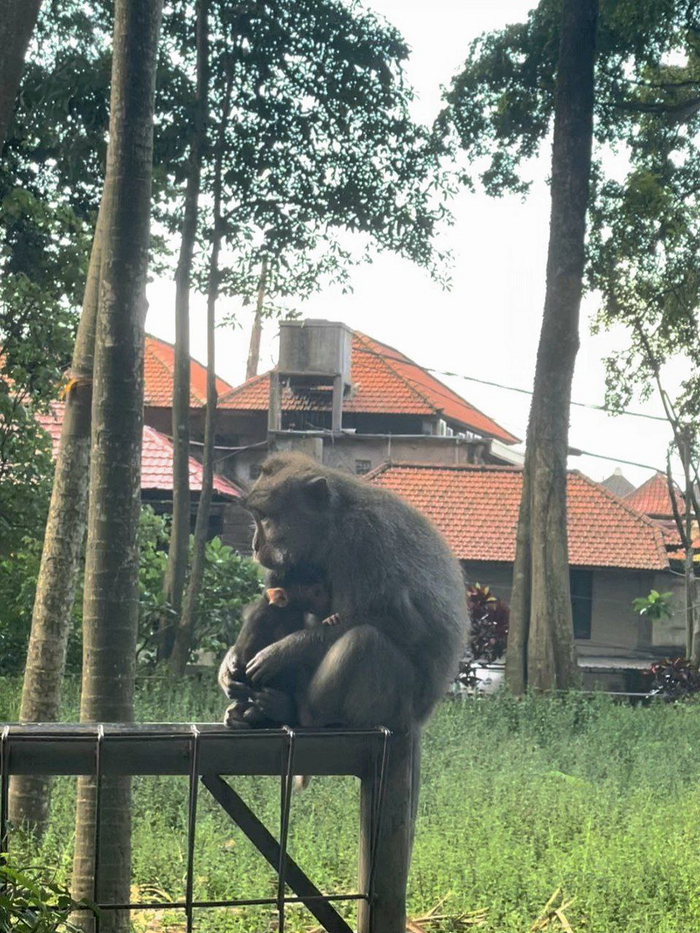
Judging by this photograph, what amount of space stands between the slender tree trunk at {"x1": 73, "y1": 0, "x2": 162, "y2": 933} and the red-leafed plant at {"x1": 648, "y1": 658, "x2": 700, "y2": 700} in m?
12.0

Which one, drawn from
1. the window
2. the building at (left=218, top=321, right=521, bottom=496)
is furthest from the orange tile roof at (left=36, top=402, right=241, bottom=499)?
the window

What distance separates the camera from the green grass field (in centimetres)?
624

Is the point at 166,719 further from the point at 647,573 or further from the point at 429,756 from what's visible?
the point at 647,573

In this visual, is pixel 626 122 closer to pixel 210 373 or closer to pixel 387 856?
pixel 210 373

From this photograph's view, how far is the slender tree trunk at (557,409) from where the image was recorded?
1423cm

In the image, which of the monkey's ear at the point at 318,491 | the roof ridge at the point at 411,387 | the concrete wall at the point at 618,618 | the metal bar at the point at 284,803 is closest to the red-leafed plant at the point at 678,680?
the monkey's ear at the point at 318,491

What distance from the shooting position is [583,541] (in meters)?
30.0

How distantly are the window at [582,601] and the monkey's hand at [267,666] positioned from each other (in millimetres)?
26810

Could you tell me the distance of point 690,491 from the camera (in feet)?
62.0

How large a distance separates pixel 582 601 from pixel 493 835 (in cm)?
2439

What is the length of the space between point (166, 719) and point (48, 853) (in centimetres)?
360

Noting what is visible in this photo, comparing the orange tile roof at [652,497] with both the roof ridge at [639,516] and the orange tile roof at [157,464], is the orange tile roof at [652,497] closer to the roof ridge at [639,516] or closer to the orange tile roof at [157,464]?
the roof ridge at [639,516]

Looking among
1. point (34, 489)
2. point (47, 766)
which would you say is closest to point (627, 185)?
point (34, 489)

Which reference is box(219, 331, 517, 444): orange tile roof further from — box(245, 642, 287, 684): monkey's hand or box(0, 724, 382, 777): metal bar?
box(0, 724, 382, 777): metal bar
